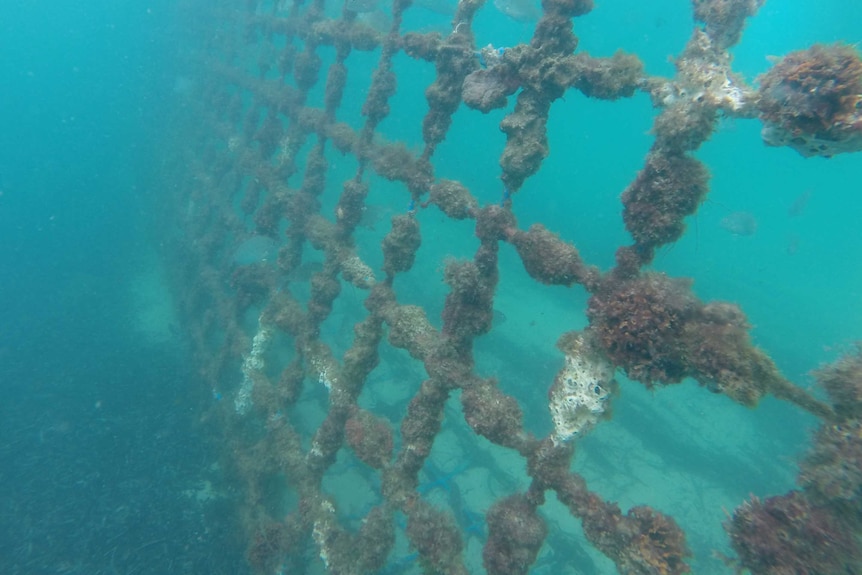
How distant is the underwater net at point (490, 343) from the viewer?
3570 mm

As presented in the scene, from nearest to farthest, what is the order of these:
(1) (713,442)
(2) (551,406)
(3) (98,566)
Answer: (2) (551,406)
(3) (98,566)
(1) (713,442)

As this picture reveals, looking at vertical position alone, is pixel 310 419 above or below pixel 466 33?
below

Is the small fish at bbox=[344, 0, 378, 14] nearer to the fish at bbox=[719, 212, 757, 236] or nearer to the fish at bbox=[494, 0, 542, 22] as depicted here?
the fish at bbox=[494, 0, 542, 22]

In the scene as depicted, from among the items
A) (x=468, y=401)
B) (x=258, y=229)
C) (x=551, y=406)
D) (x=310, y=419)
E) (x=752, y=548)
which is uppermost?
(x=752, y=548)

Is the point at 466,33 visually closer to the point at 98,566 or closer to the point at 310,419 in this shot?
the point at 310,419

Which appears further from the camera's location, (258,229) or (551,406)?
(258,229)

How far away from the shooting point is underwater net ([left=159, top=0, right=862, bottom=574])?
3570 mm

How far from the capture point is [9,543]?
31.7 feet

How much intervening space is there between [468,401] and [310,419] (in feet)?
30.1

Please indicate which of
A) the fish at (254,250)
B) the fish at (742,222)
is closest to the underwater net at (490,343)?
the fish at (254,250)

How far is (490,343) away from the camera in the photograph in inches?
676

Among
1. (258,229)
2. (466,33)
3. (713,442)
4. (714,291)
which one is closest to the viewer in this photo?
(466,33)

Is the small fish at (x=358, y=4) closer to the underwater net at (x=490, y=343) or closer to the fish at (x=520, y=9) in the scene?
the underwater net at (x=490, y=343)

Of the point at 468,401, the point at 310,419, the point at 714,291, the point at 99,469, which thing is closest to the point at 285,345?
the point at 310,419
